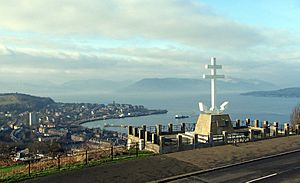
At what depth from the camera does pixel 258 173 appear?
14.9 metres

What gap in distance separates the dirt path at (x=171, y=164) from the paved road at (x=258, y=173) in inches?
32.6

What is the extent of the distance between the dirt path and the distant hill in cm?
11460

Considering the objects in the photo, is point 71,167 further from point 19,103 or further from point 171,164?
point 19,103

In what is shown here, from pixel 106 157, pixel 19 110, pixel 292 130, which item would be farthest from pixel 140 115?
pixel 106 157

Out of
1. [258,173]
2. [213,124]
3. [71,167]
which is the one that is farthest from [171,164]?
[213,124]

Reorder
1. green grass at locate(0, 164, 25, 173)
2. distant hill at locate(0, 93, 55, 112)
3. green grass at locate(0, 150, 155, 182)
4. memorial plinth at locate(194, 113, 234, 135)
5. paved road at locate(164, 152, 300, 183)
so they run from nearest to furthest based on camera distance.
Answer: green grass at locate(0, 150, 155, 182) → paved road at locate(164, 152, 300, 183) → green grass at locate(0, 164, 25, 173) → memorial plinth at locate(194, 113, 234, 135) → distant hill at locate(0, 93, 55, 112)

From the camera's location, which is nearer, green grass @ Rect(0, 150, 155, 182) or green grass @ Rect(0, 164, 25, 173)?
green grass @ Rect(0, 150, 155, 182)

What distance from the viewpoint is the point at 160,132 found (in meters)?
25.4

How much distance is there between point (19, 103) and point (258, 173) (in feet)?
434

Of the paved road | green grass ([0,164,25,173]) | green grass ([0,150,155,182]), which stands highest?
green grass ([0,150,155,182])

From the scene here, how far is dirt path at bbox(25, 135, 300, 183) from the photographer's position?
13875mm

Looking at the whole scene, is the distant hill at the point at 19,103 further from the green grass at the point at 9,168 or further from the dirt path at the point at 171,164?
the dirt path at the point at 171,164

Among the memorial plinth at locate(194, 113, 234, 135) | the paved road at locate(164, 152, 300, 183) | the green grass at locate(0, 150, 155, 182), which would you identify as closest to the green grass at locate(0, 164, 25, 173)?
the green grass at locate(0, 150, 155, 182)

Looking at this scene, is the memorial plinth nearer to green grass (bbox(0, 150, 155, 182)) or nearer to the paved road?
green grass (bbox(0, 150, 155, 182))
